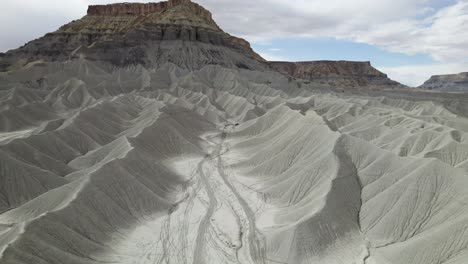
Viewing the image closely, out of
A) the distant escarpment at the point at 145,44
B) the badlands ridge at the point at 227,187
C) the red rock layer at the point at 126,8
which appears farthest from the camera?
the red rock layer at the point at 126,8

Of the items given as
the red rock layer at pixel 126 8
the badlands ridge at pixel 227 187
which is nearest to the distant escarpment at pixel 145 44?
the red rock layer at pixel 126 8

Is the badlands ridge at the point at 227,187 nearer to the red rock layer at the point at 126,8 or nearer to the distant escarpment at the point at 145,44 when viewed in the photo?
the distant escarpment at the point at 145,44

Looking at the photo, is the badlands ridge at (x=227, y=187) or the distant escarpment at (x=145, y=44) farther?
the distant escarpment at (x=145, y=44)

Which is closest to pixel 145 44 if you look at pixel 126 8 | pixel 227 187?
pixel 126 8

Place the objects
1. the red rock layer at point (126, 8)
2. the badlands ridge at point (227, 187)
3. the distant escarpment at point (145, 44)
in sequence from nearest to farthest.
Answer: the badlands ridge at point (227, 187) < the distant escarpment at point (145, 44) < the red rock layer at point (126, 8)

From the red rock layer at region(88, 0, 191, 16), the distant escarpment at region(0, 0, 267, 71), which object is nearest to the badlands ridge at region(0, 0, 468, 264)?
the distant escarpment at region(0, 0, 267, 71)

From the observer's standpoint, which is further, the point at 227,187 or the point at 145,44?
the point at 145,44

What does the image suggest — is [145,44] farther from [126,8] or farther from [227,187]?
[227,187]

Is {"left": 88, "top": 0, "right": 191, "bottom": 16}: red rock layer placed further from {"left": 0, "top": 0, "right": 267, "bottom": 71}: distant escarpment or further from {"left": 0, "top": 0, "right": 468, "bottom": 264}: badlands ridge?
{"left": 0, "top": 0, "right": 468, "bottom": 264}: badlands ridge

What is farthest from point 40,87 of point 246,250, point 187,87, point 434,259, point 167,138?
point 434,259
